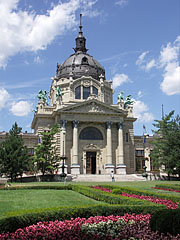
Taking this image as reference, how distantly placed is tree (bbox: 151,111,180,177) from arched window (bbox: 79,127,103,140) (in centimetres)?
1105

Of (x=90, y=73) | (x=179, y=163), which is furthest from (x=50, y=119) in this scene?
(x=179, y=163)

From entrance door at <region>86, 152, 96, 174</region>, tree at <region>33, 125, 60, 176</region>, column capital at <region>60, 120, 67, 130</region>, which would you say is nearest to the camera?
tree at <region>33, 125, 60, 176</region>

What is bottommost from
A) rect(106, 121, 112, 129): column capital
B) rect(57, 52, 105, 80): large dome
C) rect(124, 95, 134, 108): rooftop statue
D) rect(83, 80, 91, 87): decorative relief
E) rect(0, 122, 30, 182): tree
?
rect(0, 122, 30, 182): tree

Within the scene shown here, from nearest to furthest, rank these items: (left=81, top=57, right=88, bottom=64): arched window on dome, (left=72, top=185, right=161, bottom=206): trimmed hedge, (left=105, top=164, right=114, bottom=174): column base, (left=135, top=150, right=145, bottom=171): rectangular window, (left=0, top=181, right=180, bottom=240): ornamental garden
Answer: (left=0, top=181, right=180, bottom=240): ornamental garden, (left=72, top=185, right=161, bottom=206): trimmed hedge, (left=105, top=164, right=114, bottom=174): column base, (left=135, top=150, right=145, bottom=171): rectangular window, (left=81, top=57, right=88, bottom=64): arched window on dome

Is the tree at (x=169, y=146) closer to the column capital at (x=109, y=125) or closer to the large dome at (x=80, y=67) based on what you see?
the column capital at (x=109, y=125)

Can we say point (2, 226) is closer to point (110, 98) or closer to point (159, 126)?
point (159, 126)

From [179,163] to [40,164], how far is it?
21634mm

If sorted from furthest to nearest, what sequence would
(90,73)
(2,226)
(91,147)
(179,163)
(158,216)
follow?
(90,73) < (91,147) < (179,163) < (2,226) < (158,216)

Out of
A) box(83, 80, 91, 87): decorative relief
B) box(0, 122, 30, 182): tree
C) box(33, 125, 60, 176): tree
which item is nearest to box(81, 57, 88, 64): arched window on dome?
box(83, 80, 91, 87): decorative relief

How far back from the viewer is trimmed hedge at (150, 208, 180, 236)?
27.7ft

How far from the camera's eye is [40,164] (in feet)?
153

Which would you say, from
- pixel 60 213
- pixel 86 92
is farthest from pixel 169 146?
pixel 60 213

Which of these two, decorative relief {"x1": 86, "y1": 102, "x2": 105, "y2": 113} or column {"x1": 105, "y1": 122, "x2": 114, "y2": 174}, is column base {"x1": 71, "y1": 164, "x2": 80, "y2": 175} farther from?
decorative relief {"x1": 86, "y1": 102, "x2": 105, "y2": 113}

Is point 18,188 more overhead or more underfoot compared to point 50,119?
more underfoot
